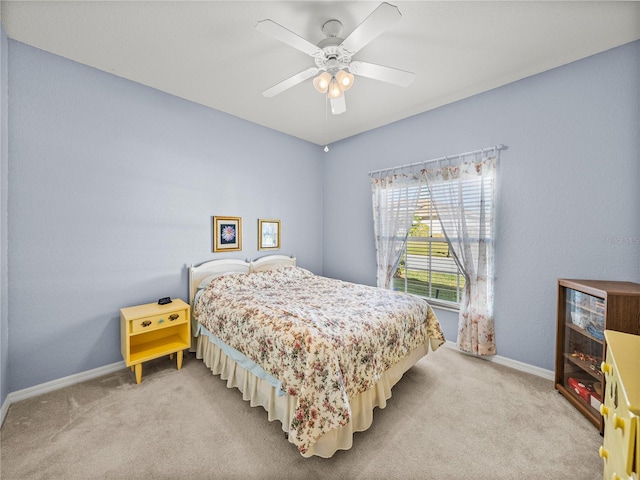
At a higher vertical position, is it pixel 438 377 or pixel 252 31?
pixel 252 31

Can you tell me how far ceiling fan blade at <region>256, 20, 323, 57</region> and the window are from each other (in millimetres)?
2171

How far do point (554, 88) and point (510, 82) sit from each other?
1.28ft

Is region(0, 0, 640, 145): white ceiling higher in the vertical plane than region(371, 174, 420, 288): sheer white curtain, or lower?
higher

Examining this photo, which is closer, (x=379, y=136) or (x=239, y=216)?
(x=239, y=216)

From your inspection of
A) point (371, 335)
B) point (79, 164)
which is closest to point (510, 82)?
point (371, 335)

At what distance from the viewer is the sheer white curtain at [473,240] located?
2.79 metres

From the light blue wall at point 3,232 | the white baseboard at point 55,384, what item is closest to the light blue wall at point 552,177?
the white baseboard at point 55,384

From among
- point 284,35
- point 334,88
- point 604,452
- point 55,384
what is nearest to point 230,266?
point 55,384

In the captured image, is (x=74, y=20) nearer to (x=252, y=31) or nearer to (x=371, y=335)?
(x=252, y=31)

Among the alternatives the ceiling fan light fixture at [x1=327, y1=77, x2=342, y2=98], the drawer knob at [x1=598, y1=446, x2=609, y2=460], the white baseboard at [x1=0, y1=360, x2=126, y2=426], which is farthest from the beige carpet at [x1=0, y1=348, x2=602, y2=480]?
the ceiling fan light fixture at [x1=327, y1=77, x2=342, y2=98]

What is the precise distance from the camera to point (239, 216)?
11.5ft

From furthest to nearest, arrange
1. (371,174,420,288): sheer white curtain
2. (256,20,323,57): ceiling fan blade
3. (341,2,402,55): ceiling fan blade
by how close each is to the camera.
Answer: (371,174,420,288): sheer white curtain
(256,20,323,57): ceiling fan blade
(341,2,402,55): ceiling fan blade

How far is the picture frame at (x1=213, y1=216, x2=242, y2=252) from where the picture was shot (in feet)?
10.7

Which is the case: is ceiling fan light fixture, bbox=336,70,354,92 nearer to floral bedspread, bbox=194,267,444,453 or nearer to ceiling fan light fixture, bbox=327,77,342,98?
ceiling fan light fixture, bbox=327,77,342,98
